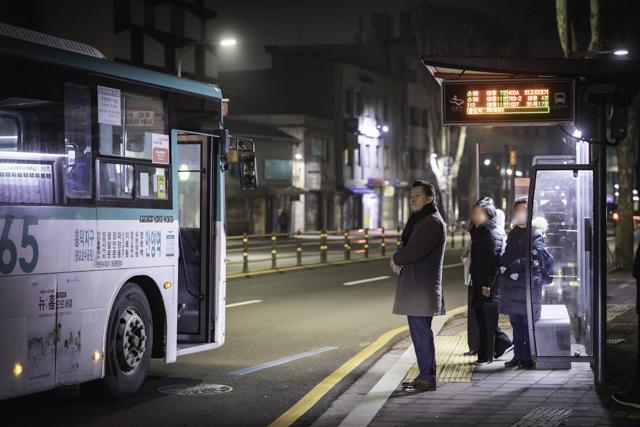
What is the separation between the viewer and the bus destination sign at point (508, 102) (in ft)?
30.9

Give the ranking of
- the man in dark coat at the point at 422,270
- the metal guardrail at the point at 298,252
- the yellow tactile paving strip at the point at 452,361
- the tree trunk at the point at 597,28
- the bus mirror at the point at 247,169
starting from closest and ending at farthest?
the man in dark coat at the point at 422,270 < the yellow tactile paving strip at the point at 452,361 < the bus mirror at the point at 247,169 < the tree trunk at the point at 597,28 < the metal guardrail at the point at 298,252

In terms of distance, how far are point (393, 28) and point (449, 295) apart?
67483mm

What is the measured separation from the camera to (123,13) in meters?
58.8

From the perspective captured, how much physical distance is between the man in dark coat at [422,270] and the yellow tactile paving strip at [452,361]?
2.27 feet

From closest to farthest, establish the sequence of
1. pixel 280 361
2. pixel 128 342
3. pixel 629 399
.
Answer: pixel 629 399, pixel 128 342, pixel 280 361

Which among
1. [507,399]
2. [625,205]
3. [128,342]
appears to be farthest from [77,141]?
[625,205]

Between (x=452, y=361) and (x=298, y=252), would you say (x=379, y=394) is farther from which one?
(x=298, y=252)

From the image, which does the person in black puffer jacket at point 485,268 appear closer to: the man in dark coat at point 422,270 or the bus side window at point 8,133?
the man in dark coat at point 422,270

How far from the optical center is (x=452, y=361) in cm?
1100

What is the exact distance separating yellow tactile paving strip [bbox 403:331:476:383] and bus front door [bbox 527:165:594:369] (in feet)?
2.67

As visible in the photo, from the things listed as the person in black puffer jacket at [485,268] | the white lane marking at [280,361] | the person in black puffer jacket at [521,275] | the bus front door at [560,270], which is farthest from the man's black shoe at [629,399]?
the white lane marking at [280,361]

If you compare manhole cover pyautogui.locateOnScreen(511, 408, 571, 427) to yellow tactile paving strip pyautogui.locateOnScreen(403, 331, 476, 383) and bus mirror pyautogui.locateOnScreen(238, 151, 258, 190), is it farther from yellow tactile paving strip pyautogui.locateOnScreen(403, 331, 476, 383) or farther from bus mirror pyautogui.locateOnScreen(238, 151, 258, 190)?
bus mirror pyautogui.locateOnScreen(238, 151, 258, 190)

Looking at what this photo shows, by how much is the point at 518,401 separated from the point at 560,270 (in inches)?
95.9

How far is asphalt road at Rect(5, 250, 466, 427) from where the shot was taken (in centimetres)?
846
